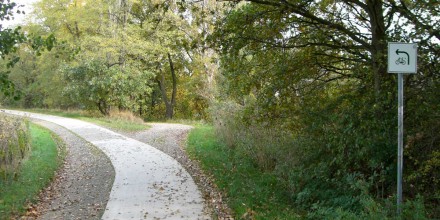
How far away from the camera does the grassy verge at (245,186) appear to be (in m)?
6.76

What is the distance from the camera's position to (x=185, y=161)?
1249 centimetres

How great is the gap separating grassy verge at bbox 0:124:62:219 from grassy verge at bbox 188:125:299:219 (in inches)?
153

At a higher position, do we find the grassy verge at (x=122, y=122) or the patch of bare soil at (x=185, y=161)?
the grassy verge at (x=122, y=122)

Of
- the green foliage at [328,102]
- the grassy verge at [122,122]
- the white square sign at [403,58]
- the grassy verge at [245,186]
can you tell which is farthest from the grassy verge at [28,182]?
the grassy verge at [122,122]

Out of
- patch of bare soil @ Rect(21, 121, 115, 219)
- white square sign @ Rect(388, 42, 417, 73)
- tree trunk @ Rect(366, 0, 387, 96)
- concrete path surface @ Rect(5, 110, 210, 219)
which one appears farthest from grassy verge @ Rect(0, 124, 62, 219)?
tree trunk @ Rect(366, 0, 387, 96)

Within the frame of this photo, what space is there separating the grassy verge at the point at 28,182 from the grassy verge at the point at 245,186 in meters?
3.89

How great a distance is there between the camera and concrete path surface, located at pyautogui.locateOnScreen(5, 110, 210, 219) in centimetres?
698

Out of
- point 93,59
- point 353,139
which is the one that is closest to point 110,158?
point 353,139

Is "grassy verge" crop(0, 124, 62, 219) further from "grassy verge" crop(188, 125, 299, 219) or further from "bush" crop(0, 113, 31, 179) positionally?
"grassy verge" crop(188, 125, 299, 219)

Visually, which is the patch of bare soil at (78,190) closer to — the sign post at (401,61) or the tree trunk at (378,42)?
the sign post at (401,61)

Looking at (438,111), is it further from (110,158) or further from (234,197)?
(110,158)

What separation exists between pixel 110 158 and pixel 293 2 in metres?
8.04

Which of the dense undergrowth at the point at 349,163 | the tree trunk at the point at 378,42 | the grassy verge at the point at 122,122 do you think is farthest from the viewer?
the grassy verge at the point at 122,122

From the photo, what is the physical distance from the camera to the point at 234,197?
774cm
